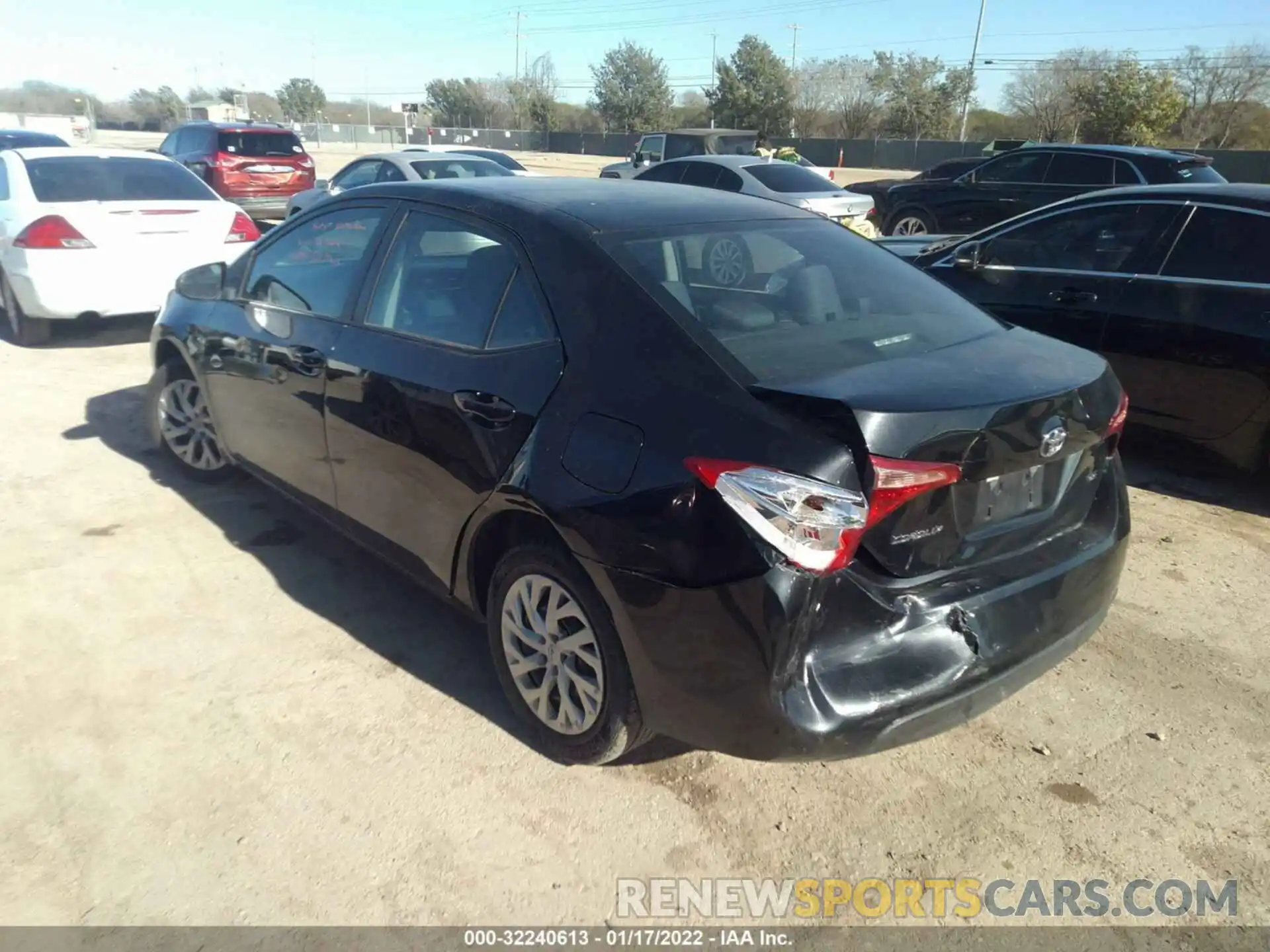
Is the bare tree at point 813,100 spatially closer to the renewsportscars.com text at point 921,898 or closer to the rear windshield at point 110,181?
the rear windshield at point 110,181

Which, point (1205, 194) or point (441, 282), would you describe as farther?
point (1205, 194)

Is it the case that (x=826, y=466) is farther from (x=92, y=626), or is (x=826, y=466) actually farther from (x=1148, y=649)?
(x=92, y=626)

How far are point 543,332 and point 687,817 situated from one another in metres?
1.48

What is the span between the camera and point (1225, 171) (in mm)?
32750

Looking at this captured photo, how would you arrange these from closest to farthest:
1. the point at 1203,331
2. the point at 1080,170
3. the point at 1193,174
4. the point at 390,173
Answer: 1. the point at 1203,331
2. the point at 1193,174
3. the point at 1080,170
4. the point at 390,173

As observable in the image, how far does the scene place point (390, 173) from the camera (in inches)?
474

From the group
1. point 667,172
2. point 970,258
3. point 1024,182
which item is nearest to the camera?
point 970,258

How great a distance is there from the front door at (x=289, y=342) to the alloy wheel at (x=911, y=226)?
35.8 feet

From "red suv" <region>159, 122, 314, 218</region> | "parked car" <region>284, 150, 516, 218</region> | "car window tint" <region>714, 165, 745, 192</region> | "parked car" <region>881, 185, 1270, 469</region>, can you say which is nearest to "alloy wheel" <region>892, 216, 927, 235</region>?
"car window tint" <region>714, 165, 745, 192</region>

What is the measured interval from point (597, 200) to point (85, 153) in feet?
23.7

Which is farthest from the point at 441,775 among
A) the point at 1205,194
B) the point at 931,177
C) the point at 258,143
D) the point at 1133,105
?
the point at 1133,105

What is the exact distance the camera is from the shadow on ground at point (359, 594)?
3.43 meters

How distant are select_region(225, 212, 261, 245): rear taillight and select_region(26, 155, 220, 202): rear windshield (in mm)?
289

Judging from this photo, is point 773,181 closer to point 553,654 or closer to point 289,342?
point 289,342
